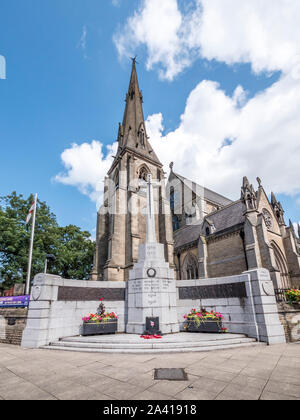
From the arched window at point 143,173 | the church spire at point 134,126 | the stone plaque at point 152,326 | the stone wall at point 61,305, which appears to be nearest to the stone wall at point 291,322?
the stone plaque at point 152,326

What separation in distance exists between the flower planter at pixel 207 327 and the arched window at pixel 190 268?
1842 centimetres

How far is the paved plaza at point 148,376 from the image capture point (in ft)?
12.2

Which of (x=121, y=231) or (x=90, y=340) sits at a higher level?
(x=121, y=231)

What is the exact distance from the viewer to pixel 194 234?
32.1 meters

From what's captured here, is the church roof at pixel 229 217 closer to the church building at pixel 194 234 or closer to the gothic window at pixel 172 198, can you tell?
the church building at pixel 194 234

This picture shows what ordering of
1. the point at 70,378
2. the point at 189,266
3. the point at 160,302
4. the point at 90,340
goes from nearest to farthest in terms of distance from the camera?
the point at 70,378, the point at 90,340, the point at 160,302, the point at 189,266

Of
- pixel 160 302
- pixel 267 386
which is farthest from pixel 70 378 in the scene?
pixel 160 302

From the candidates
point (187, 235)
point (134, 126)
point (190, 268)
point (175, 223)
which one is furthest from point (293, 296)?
point (134, 126)

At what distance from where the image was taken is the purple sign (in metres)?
10.7

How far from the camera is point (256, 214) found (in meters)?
23.1

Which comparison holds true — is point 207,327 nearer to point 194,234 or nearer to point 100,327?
point 100,327

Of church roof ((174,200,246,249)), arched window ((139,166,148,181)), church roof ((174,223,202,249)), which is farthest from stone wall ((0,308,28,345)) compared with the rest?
arched window ((139,166,148,181))
